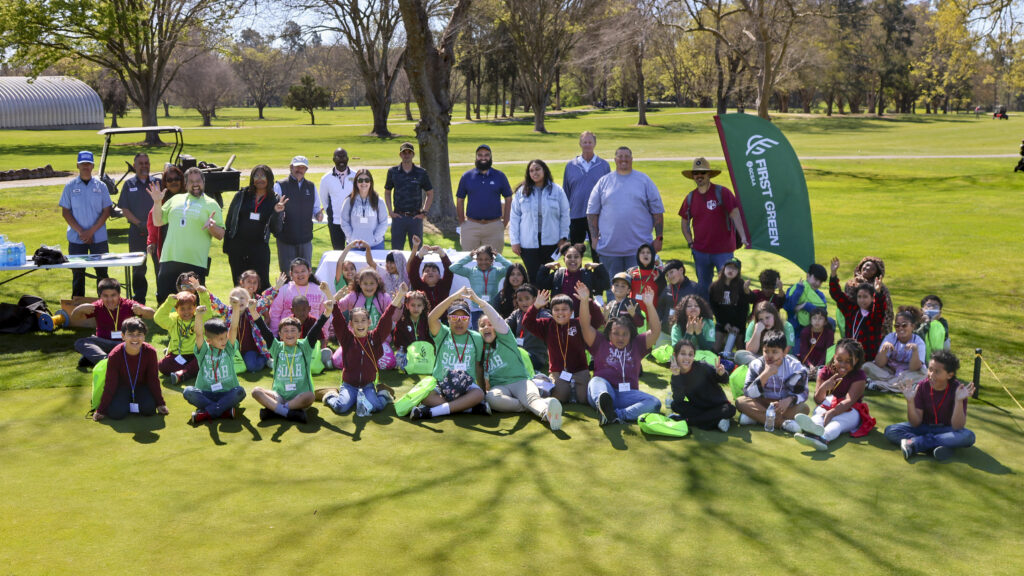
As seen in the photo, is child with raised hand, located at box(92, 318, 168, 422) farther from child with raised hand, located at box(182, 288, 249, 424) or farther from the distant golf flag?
the distant golf flag

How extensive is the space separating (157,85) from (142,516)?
135 ft

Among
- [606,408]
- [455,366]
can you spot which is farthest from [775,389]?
[455,366]

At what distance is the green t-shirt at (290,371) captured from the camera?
7863 mm

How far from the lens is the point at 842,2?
7269 centimetres

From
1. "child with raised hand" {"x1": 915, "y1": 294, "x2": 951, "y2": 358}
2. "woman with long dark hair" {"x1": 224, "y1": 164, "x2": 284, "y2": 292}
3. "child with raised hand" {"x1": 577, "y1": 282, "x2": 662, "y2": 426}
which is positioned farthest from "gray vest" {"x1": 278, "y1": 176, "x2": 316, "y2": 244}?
"child with raised hand" {"x1": 915, "y1": 294, "x2": 951, "y2": 358}

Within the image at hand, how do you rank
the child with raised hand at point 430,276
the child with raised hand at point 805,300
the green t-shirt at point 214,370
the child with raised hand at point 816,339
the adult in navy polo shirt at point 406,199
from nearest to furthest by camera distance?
the green t-shirt at point 214,370
the child with raised hand at point 816,339
the child with raised hand at point 805,300
the child with raised hand at point 430,276
the adult in navy polo shirt at point 406,199

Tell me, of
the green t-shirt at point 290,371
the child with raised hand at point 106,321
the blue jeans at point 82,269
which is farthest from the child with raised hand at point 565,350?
the blue jeans at point 82,269

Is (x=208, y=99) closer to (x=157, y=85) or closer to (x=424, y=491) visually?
(x=157, y=85)

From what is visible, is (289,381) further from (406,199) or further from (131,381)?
(406,199)

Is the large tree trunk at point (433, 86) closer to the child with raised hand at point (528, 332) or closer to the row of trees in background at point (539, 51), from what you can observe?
the row of trees in background at point (539, 51)

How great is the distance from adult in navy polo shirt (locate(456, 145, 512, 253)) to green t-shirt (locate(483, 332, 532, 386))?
350 centimetres

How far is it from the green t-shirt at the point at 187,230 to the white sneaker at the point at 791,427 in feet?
22.1

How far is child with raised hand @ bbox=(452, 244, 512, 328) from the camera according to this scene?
10.1 m

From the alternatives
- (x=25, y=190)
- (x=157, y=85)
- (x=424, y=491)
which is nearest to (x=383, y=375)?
(x=424, y=491)
